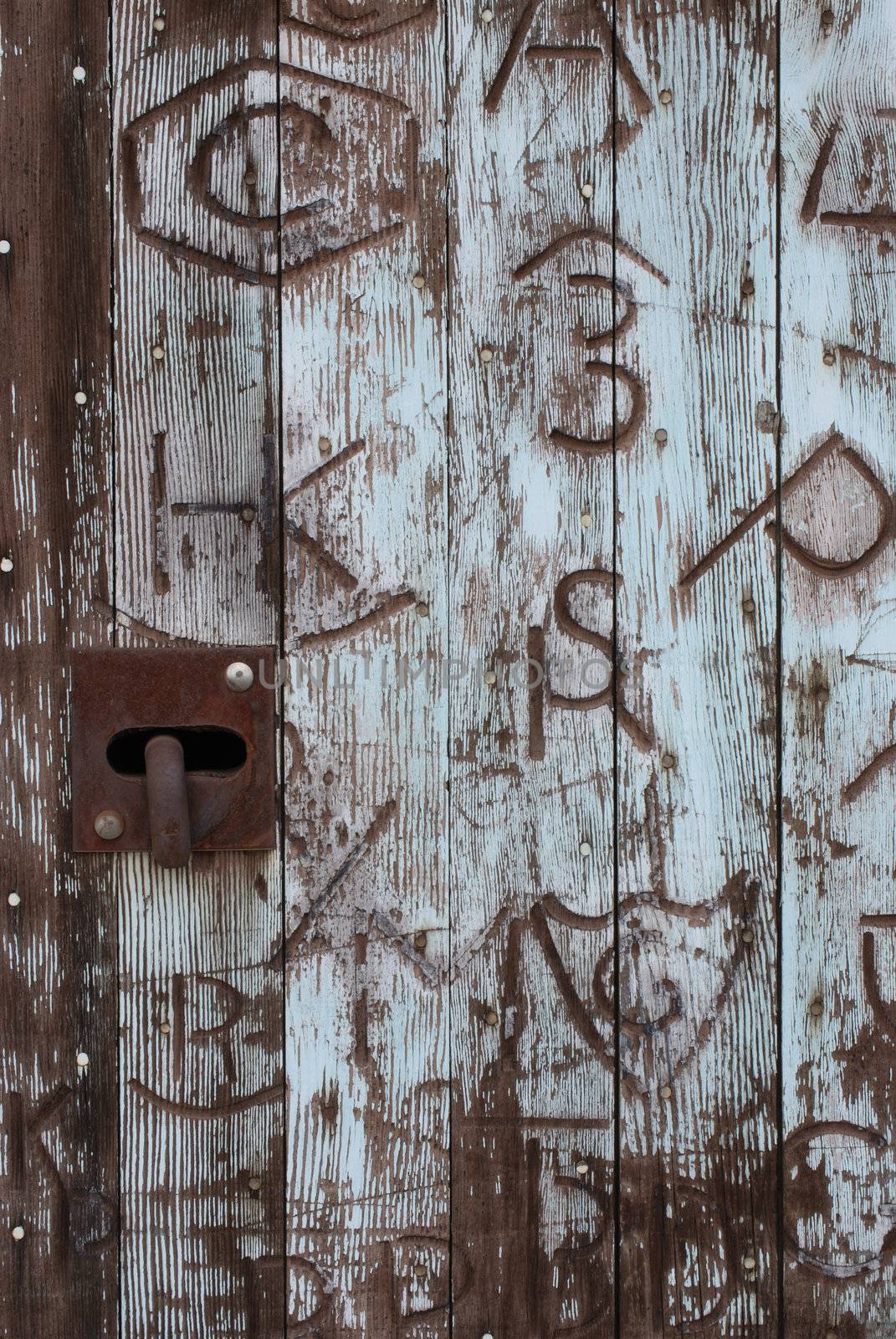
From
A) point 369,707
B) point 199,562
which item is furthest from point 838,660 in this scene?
point 199,562

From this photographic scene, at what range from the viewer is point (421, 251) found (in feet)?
2.45

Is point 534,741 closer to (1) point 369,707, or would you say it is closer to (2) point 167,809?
(1) point 369,707

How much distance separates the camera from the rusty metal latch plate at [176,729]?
Answer: 73 cm

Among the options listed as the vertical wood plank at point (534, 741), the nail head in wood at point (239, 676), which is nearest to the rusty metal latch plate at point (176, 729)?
the nail head in wood at point (239, 676)

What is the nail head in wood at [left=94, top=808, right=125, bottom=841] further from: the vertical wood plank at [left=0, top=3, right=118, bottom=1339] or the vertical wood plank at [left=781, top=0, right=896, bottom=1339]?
the vertical wood plank at [left=781, top=0, right=896, bottom=1339]

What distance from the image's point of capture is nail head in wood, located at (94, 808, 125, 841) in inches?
28.5

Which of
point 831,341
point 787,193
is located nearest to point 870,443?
point 831,341

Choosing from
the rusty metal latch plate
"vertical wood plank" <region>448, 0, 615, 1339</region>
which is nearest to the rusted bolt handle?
the rusty metal latch plate

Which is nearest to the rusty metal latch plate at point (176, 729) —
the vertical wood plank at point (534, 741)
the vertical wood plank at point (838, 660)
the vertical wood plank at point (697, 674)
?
the vertical wood plank at point (534, 741)

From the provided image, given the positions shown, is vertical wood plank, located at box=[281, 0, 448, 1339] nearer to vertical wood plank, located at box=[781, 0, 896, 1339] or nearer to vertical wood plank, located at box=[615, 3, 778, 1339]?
vertical wood plank, located at box=[615, 3, 778, 1339]

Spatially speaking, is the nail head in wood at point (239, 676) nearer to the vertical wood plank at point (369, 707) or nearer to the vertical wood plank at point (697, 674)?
the vertical wood plank at point (369, 707)

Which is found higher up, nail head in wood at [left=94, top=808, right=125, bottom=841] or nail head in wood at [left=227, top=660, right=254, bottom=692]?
nail head in wood at [left=227, top=660, right=254, bottom=692]

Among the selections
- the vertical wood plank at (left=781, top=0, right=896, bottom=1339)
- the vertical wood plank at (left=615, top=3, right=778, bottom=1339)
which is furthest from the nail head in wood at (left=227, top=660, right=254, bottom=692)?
the vertical wood plank at (left=781, top=0, right=896, bottom=1339)

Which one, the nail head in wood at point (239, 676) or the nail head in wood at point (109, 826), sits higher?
the nail head in wood at point (239, 676)
